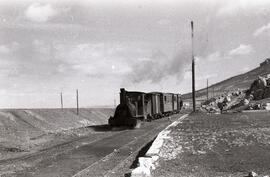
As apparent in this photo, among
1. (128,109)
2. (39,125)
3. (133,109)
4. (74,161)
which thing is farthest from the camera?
(39,125)

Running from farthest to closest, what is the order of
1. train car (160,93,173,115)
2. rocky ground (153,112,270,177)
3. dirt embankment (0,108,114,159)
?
train car (160,93,173,115), dirt embankment (0,108,114,159), rocky ground (153,112,270,177)

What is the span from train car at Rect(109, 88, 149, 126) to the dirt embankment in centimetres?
293

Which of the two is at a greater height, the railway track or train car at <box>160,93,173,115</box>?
train car at <box>160,93,173,115</box>

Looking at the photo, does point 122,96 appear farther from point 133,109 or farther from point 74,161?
point 74,161

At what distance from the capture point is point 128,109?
104 feet

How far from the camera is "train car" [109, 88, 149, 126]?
31719 millimetres

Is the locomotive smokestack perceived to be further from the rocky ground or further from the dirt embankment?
the rocky ground

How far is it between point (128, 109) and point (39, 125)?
1903cm

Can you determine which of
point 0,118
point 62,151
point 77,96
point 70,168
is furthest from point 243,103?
point 70,168

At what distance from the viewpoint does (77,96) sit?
64.9 meters

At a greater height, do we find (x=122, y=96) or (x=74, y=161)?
(x=122, y=96)

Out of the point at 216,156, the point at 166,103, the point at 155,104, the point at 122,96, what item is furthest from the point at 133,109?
the point at 216,156

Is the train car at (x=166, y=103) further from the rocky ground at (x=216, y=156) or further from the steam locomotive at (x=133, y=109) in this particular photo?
the rocky ground at (x=216, y=156)

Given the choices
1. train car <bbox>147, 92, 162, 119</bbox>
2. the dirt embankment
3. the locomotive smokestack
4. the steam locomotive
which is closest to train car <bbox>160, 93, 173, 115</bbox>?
train car <bbox>147, 92, 162, 119</bbox>
